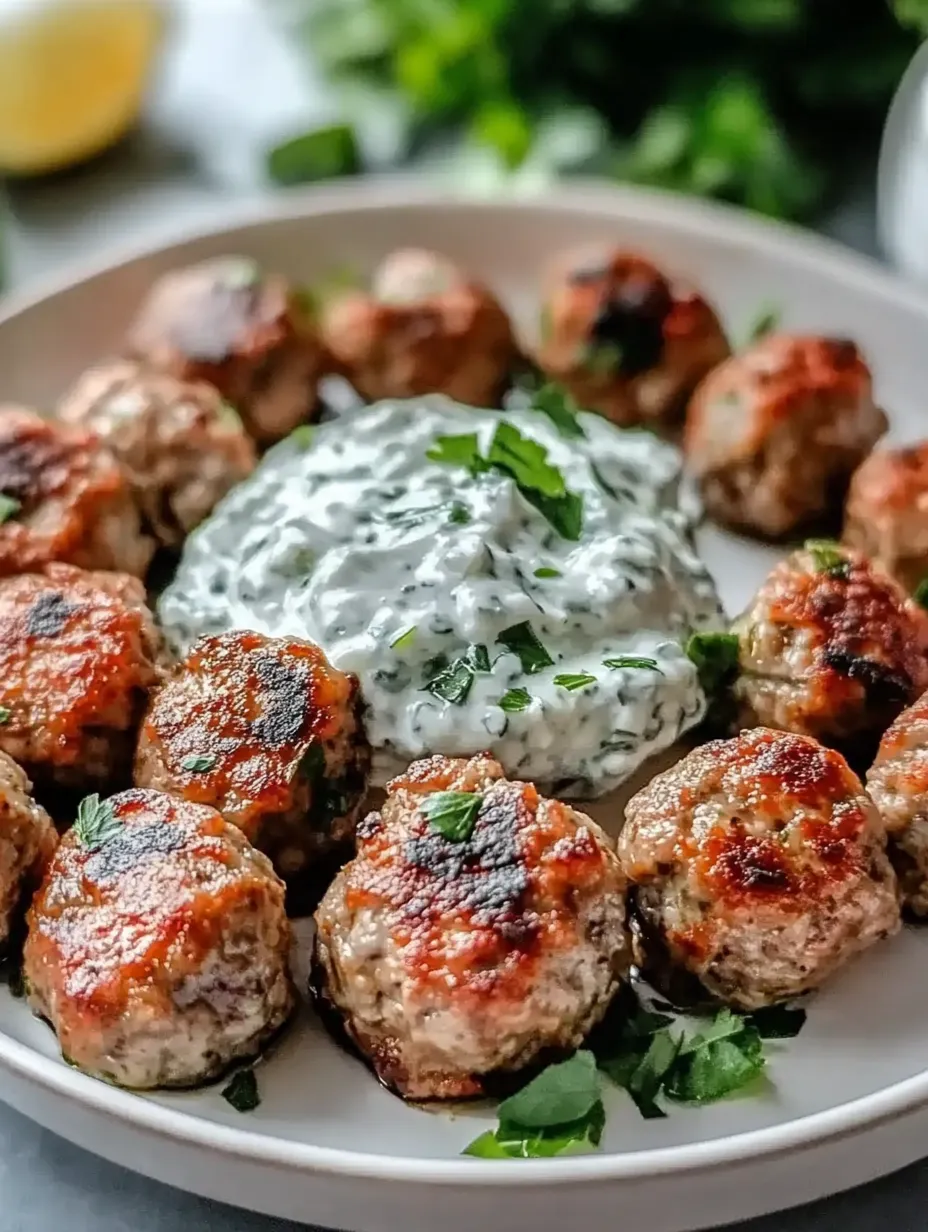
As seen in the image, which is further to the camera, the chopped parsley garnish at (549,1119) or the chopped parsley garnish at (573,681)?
the chopped parsley garnish at (573,681)

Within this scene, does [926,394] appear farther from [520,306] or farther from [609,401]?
[520,306]

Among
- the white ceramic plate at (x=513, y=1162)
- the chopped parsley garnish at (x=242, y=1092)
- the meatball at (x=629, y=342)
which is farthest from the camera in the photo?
the meatball at (x=629, y=342)

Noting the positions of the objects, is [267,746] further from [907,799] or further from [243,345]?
[243,345]

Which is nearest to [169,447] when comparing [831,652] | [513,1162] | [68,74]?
[831,652]

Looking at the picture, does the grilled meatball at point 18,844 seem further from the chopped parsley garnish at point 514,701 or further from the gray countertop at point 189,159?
→ the gray countertop at point 189,159

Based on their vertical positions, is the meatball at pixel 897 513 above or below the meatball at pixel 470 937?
below

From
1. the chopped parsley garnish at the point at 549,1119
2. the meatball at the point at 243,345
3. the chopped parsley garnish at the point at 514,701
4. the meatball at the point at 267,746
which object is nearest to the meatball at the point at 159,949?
the meatball at the point at 267,746
